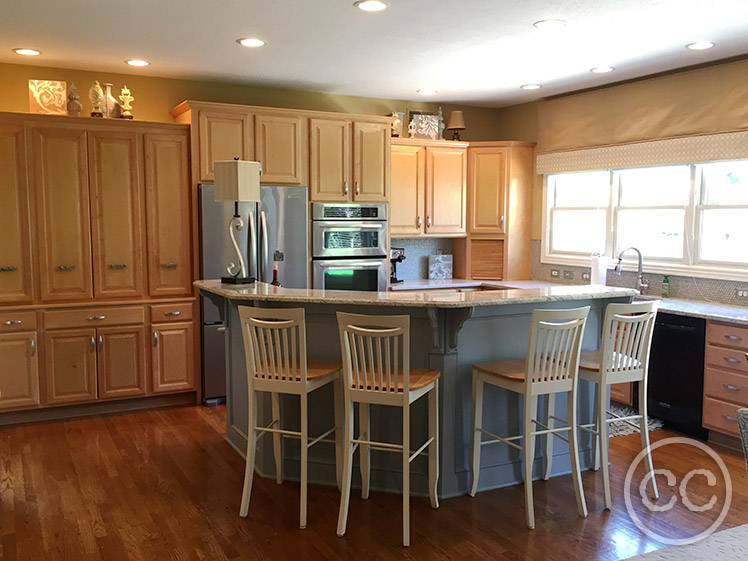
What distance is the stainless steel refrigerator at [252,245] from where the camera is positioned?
5.15 meters

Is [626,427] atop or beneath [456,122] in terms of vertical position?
beneath

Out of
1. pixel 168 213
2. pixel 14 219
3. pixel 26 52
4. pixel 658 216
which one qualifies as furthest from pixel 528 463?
pixel 26 52

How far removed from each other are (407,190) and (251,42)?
2358 mm

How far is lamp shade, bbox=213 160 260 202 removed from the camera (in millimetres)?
3869

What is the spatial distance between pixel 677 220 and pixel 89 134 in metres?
4.65

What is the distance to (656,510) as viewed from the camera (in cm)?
333

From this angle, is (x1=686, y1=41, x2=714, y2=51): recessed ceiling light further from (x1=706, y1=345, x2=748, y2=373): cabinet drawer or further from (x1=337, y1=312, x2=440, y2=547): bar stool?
(x1=337, y1=312, x2=440, y2=547): bar stool

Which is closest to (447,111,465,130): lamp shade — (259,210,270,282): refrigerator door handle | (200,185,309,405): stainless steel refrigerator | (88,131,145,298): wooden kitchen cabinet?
(200,185,309,405): stainless steel refrigerator

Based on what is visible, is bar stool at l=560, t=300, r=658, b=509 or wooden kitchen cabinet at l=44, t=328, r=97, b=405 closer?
bar stool at l=560, t=300, r=658, b=509

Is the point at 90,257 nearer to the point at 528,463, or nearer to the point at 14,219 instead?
the point at 14,219

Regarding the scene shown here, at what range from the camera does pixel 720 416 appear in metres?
4.27

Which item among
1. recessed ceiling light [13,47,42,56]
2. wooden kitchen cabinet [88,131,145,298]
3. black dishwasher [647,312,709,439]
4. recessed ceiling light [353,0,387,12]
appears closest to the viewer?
recessed ceiling light [353,0,387,12]

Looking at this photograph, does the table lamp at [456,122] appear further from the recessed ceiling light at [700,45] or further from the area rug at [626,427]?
the area rug at [626,427]

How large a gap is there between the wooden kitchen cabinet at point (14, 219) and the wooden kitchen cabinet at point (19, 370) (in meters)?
0.29
